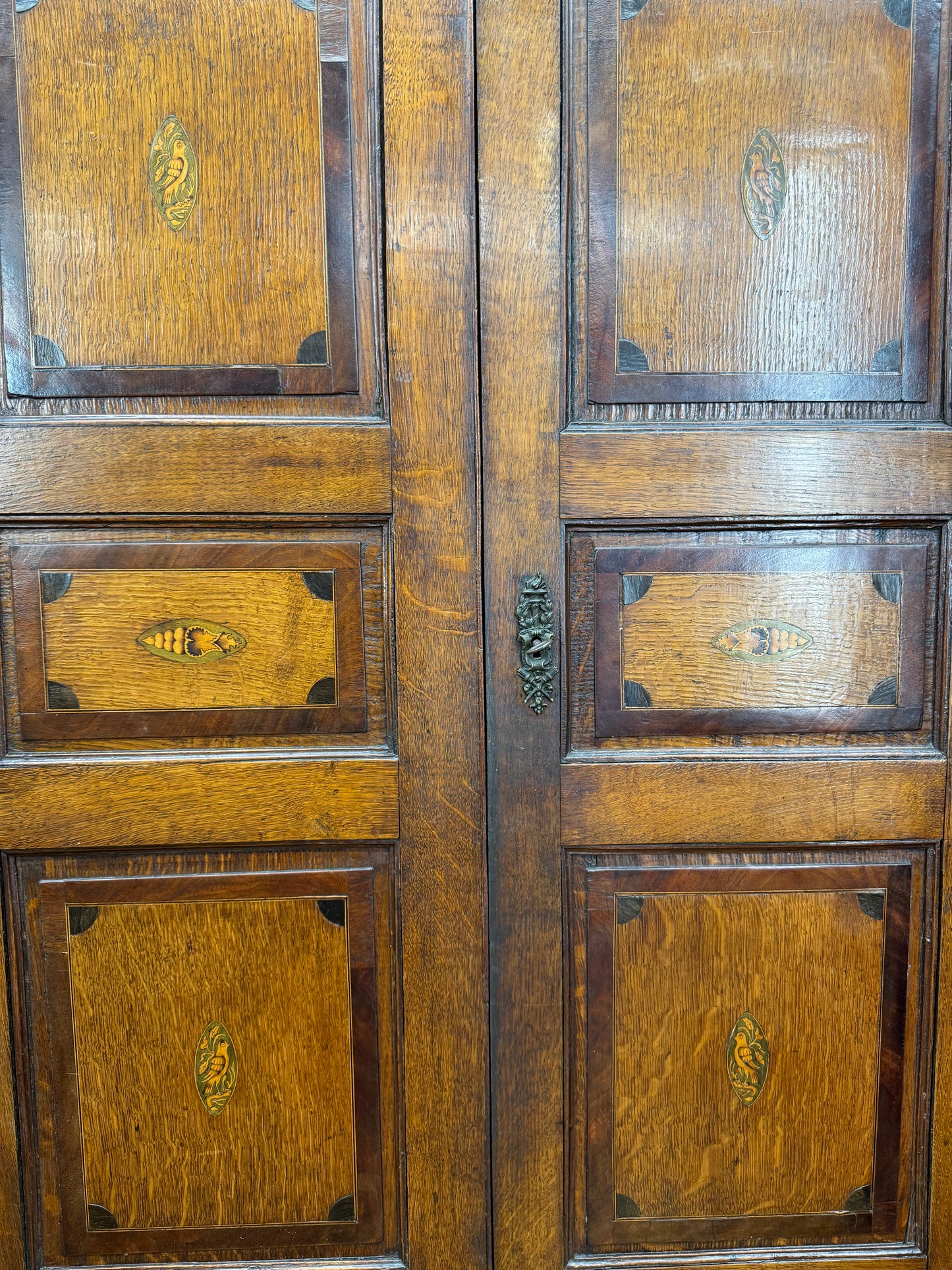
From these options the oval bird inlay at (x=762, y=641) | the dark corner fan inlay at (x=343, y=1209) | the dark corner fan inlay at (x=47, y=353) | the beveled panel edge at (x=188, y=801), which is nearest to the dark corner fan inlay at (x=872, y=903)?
the oval bird inlay at (x=762, y=641)

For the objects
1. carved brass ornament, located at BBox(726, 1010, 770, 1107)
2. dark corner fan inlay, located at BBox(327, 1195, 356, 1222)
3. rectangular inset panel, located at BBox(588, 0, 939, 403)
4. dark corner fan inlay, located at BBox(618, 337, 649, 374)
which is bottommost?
dark corner fan inlay, located at BBox(327, 1195, 356, 1222)

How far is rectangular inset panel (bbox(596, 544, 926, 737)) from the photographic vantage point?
Answer: 36.4 inches

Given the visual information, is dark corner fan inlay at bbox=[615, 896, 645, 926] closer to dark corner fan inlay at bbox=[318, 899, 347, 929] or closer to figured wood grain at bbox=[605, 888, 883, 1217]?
figured wood grain at bbox=[605, 888, 883, 1217]

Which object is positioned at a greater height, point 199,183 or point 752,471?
point 199,183

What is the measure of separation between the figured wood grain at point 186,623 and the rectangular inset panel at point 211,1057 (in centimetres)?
19

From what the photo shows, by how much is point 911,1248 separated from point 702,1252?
0.74 feet

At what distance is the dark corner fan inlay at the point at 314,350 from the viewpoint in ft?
2.95

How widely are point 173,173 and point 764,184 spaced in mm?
576

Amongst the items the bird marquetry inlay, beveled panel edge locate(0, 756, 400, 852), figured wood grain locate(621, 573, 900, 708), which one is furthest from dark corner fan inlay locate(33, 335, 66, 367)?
figured wood grain locate(621, 573, 900, 708)

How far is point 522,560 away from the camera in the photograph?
91 centimetres

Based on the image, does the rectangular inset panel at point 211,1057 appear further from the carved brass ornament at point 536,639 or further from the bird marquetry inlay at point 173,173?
the bird marquetry inlay at point 173,173

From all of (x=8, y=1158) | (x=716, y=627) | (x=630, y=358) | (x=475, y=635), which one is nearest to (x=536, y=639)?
(x=475, y=635)

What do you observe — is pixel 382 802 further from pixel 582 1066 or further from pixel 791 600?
pixel 791 600

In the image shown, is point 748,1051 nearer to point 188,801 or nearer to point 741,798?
point 741,798
